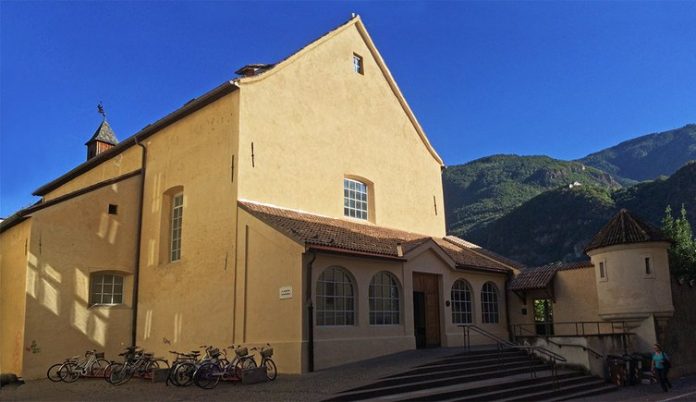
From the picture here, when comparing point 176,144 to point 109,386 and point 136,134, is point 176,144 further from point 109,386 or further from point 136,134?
point 109,386

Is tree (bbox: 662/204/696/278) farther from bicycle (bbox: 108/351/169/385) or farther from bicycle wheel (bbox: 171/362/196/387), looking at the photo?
bicycle (bbox: 108/351/169/385)

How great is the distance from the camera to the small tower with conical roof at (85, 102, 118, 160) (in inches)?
1265

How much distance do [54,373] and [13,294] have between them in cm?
315

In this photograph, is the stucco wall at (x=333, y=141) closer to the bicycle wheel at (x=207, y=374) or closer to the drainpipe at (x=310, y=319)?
the drainpipe at (x=310, y=319)

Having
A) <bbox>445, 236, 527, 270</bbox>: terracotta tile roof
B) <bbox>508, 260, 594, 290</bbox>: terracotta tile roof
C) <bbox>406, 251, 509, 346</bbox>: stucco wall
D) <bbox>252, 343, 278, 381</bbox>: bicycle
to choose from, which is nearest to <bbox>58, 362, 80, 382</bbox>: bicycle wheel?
<bbox>252, 343, 278, 381</bbox>: bicycle

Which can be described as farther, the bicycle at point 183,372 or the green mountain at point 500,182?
the green mountain at point 500,182

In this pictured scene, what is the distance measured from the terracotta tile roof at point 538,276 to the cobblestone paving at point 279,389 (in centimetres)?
496

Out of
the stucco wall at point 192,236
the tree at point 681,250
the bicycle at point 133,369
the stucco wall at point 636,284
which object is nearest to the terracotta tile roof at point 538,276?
the stucco wall at point 636,284

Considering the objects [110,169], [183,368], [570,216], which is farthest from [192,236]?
[570,216]

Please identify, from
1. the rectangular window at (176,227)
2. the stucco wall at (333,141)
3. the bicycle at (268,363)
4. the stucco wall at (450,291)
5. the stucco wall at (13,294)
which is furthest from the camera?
the rectangular window at (176,227)

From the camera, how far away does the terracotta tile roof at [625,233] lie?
18047 mm

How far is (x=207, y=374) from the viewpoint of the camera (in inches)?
511

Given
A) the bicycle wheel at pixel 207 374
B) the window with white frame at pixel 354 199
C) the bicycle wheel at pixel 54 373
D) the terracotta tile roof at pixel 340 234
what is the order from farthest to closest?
the window with white frame at pixel 354 199, the bicycle wheel at pixel 54 373, the terracotta tile roof at pixel 340 234, the bicycle wheel at pixel 207 374

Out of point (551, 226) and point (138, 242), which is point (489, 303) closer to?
point (138, 242)
